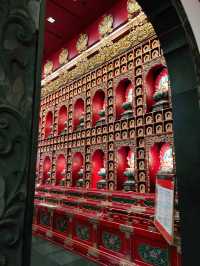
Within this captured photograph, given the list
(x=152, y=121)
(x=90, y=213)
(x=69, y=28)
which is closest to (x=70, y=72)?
(x=69, y=28)

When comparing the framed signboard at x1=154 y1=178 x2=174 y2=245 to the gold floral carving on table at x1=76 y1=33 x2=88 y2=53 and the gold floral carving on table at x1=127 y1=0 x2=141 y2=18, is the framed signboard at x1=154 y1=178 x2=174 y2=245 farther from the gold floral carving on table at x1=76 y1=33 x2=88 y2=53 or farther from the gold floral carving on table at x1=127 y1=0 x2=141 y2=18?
the gold floral carving on table at x1=76 y1=33 x2=88 y2=53

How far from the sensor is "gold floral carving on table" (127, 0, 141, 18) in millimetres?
4470

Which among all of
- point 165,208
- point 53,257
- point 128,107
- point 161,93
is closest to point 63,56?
point 128,107

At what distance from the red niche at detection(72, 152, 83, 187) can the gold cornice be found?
205cm

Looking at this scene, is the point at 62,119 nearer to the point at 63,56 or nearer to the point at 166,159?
the point at 63,56

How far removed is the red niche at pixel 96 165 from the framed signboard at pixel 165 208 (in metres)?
2.79

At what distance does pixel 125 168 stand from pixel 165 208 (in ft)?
7.91

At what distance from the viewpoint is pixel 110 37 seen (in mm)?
5016

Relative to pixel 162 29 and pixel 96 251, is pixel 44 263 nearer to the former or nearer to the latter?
pixel 96 251

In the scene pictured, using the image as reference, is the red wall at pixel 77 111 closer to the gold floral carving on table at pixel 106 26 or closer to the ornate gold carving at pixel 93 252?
the gold floral carving on table at pixel 106 26

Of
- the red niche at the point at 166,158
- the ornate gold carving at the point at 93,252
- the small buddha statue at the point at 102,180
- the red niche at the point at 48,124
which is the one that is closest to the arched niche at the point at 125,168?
the small buddha statue at the point at 102,180

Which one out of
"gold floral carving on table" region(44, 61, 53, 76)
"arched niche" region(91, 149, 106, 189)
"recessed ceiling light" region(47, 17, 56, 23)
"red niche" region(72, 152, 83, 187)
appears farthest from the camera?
"gold floral carving on table" region(44, 61, 53, 76)

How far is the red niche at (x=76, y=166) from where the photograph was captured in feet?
18.5

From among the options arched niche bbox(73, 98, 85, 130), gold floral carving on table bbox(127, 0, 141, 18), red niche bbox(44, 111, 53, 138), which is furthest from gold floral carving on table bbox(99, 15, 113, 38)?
red niche bbox(44, 111, 53, 138)
